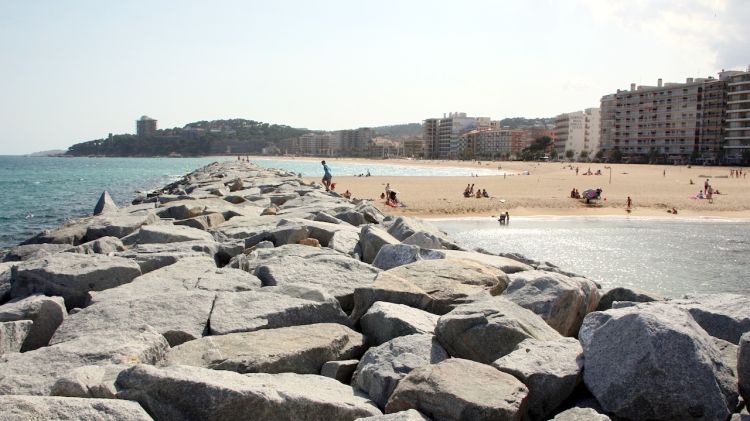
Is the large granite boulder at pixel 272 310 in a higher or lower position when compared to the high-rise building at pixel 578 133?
lower

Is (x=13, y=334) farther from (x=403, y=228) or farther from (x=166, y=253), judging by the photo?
(x=403, y=228)

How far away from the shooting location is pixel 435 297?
4242 mm

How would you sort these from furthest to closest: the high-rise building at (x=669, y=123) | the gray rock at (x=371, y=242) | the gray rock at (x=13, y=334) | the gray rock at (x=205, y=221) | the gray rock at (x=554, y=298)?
the high-rise building at (x=669, y=123) → the gray rock at (x=205, y=221) → the gray rock at (x=371, y=242) → the gray rock at (x=554, y=298) → the gray rock at (x=13, y=334)

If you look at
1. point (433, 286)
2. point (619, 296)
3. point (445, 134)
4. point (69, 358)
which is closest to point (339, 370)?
point (433, 286)

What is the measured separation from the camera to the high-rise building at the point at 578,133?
407ft

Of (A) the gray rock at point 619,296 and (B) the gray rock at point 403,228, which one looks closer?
(A) the gray rock at point 619,296

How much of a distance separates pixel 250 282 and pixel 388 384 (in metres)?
2.06

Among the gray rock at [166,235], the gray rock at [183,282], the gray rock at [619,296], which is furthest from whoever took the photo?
the gray rock at [166,235]

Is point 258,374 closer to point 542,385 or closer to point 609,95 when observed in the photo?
point 542,385

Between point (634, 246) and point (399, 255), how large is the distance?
12629mm

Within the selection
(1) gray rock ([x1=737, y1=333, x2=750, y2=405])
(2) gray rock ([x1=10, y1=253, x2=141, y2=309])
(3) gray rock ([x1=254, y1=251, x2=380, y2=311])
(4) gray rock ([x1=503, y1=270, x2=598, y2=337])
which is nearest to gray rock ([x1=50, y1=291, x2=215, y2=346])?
(2) gray rock ([x1=10, y1=253, x2=141, y2=309])

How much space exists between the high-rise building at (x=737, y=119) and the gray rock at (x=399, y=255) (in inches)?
3332

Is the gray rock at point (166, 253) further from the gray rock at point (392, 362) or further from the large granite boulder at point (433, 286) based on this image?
the gray rock at point (392, 362)

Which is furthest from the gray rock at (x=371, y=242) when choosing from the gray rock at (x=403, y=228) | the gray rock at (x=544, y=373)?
the gray rock at (x=544, y=373)
